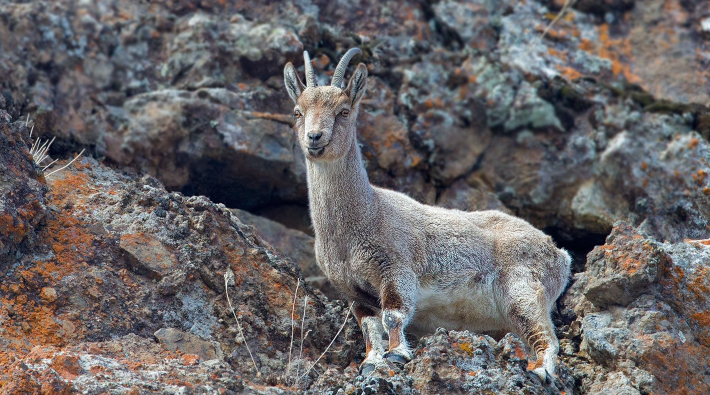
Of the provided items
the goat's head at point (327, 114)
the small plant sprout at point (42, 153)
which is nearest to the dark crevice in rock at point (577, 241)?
the goat's head at point (327, 114)

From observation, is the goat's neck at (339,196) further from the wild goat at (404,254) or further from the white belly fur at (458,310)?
the white belly fur at (458,310)

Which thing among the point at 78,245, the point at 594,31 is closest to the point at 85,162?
the point at 78,245

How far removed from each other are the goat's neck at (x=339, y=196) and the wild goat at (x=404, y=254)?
0.04 feet

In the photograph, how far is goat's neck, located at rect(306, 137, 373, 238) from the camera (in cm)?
803

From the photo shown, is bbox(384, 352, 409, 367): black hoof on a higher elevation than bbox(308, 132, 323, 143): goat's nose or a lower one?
lower

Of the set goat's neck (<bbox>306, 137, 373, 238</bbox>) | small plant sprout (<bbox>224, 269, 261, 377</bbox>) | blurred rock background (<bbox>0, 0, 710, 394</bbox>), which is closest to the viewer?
blurred rock background (<bbox>0, 0, 710, 394</bbox>)

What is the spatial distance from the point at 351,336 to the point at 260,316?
101 cm

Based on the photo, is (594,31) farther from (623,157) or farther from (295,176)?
(295,176)

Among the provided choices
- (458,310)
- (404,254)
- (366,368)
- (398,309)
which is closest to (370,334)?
(398,309)

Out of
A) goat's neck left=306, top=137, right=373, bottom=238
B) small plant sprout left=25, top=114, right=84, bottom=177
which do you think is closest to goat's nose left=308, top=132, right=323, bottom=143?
goat's neck left=306, top=137, right=373, bottom=238

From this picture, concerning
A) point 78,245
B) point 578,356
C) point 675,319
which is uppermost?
point 78,245

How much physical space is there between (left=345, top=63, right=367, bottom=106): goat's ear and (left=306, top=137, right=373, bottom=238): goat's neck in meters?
0.52

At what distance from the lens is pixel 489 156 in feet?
37.6

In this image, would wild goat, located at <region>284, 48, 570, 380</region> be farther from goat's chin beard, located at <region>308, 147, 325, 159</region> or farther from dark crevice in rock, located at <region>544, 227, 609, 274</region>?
dark crevice in rock, located at <region>544, 227, 609, 274</region>
